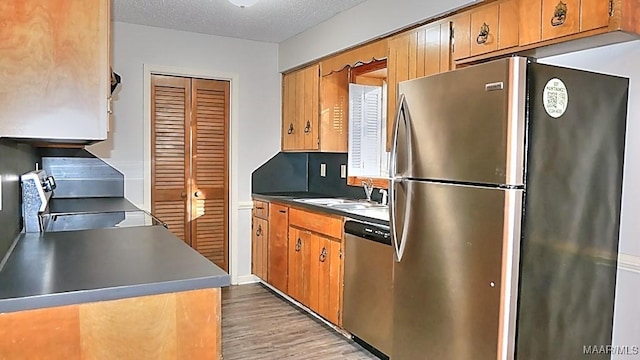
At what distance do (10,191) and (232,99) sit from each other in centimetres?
270

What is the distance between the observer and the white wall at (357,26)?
2.80 m

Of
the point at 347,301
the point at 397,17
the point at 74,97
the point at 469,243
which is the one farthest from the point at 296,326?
the point at 74,97

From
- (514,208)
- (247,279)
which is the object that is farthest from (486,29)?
(247,279)

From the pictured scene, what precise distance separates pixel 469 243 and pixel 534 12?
1.10 m

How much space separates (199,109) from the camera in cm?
439

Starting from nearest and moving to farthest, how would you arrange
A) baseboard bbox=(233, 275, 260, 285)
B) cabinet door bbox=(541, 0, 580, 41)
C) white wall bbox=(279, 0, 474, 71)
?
cabinet door bbox=(541, 0, 580, 41), white wall bbox=(279, 0, 474, 71), baseboard bbox=(233, 275, 260, 285)

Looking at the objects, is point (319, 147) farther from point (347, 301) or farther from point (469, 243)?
point (469, 243)

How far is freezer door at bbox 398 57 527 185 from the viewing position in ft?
5.85

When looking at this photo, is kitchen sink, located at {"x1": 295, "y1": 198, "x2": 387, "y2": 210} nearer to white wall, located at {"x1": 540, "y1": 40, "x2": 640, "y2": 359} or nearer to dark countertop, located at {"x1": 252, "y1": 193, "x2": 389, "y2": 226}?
dark countertop, located at {"x1": 252, "y1": 193, "x2": 389, "y2": 226}

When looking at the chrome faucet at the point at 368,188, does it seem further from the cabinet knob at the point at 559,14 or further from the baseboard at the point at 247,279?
the cabinet knob at the point at 559,14

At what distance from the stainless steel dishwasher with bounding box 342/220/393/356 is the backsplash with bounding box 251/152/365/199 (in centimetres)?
139

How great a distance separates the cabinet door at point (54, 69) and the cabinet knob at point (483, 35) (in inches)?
69.8

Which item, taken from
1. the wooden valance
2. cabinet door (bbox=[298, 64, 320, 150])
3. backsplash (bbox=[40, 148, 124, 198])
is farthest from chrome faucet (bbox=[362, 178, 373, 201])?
backsplash (bbox=[40, 148, 124, 198])

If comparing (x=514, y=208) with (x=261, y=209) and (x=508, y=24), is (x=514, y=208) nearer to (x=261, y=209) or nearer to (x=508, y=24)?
→ (x=508, y=24)
